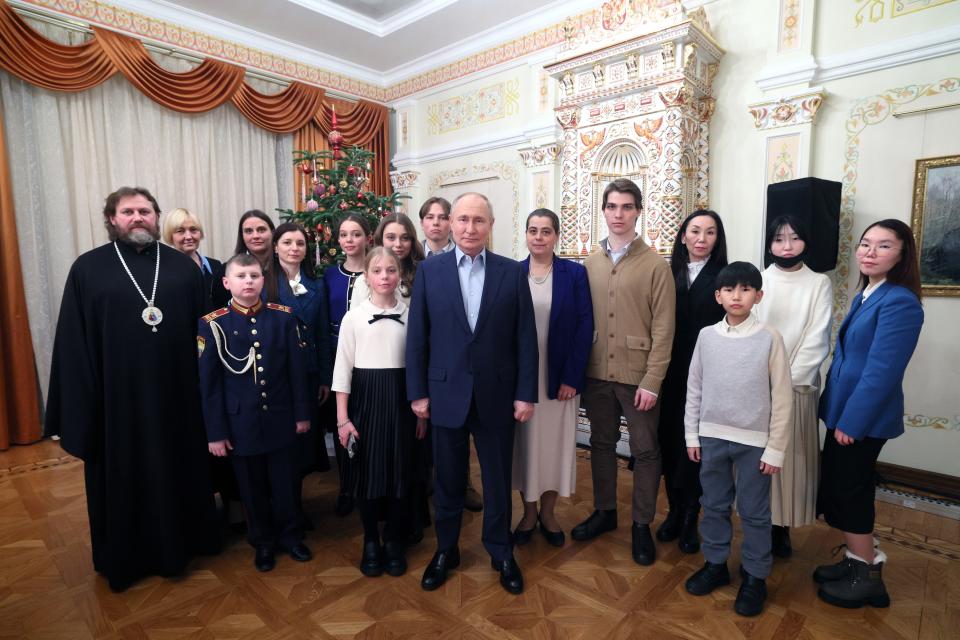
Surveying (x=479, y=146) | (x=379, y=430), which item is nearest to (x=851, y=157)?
(x=479, y=146)

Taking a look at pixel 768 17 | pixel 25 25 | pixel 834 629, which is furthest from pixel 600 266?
pixel 25 25

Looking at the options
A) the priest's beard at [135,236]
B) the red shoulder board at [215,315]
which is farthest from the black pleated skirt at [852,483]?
the priest's beard at [135,236]

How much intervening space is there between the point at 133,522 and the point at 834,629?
296cm

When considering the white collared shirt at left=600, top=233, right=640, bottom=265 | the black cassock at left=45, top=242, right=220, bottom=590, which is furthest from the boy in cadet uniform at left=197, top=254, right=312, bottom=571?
the white collared shirt at left=600, top=233, right=640, bottom=265

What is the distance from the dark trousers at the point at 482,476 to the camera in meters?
2.17

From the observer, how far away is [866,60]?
344cm

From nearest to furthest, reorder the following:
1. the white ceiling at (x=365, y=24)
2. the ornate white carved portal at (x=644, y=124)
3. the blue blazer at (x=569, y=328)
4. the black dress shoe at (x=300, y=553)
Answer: the blue blazer at (x=569, y=328) → the black dress shoe at (x=300, y=553) → the ornate white carved portal at (x=644, y=124) → the white ceiling at (x=365, y=24)

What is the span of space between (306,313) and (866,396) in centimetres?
256

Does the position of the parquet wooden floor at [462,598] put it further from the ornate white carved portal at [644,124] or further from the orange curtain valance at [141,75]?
the orange curtain valance at [141,75]

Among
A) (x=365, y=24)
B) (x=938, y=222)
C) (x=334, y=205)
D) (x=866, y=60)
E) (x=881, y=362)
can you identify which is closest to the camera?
(x=881, y=362)

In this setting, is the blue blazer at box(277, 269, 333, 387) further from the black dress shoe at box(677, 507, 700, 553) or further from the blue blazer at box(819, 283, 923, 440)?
the blue blazer at box(819, 283, 923, 440)

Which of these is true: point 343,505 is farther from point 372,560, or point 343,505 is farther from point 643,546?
point 643,546

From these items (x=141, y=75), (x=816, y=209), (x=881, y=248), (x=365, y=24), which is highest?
(x=365, y=24)

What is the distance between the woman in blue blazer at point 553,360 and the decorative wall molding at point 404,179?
14.5ft
